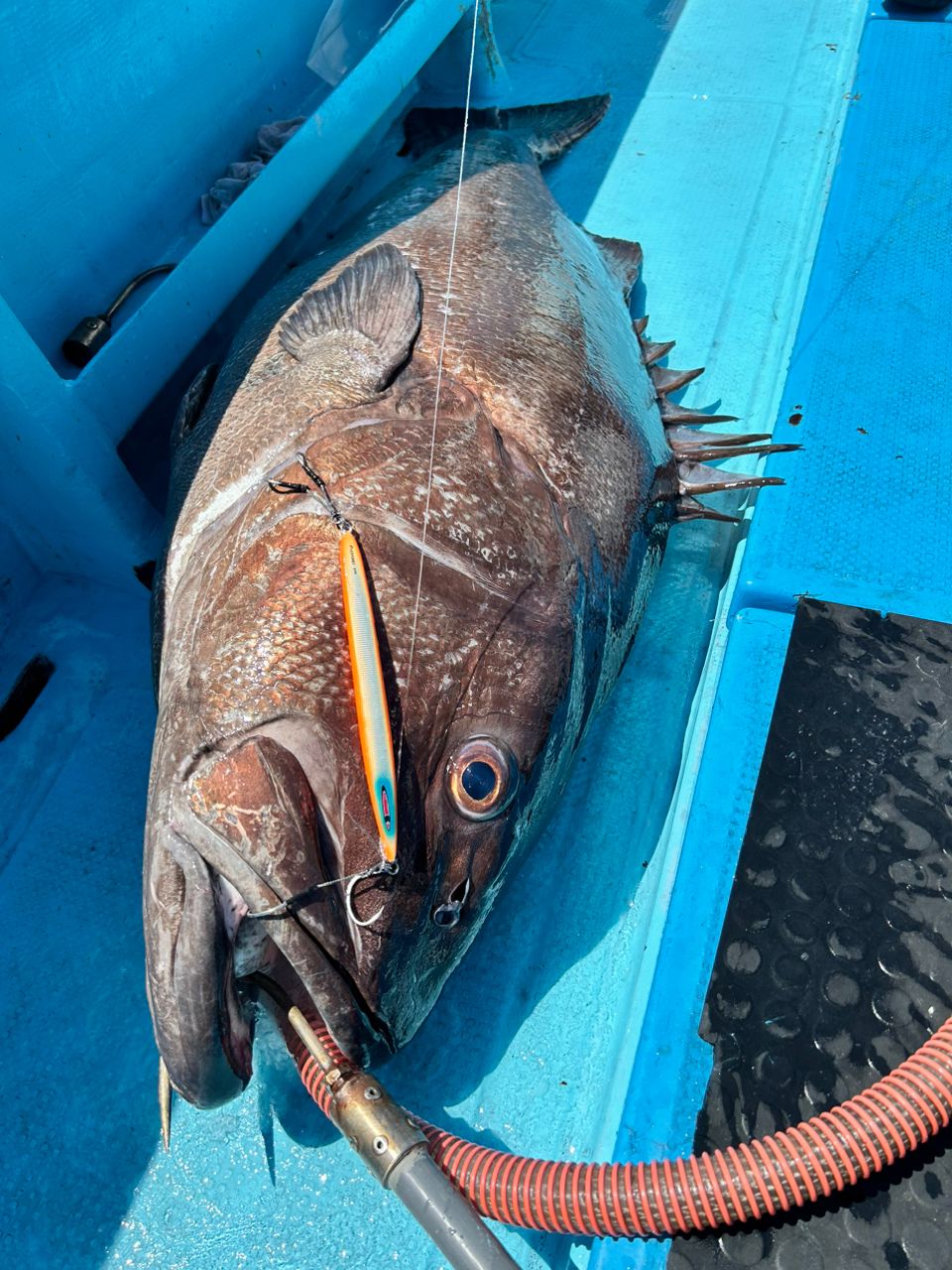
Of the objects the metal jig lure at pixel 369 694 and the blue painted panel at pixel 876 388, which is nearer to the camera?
the metal jig lure at pixel 369 694

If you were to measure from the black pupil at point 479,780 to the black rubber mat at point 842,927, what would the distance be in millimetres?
1177

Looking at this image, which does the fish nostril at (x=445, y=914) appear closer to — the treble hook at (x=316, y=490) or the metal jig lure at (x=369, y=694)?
the metal jig lure at (x=369, y=694)

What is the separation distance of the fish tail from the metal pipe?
4.23 metres

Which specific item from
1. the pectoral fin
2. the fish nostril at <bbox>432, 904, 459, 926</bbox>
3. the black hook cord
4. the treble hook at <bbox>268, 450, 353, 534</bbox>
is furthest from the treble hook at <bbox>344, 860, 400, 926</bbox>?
the black hook cord

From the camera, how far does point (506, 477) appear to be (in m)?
2.28

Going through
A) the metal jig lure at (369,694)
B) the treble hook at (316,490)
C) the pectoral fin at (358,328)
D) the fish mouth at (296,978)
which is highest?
the pectoral fin at (358,328)

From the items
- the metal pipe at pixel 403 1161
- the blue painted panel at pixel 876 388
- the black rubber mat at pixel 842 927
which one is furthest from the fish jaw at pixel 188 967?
the blue painted panel at pixel 876 388

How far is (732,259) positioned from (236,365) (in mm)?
2920

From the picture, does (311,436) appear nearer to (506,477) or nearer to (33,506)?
(506,477)

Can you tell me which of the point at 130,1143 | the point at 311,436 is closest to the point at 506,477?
the point at 311,436

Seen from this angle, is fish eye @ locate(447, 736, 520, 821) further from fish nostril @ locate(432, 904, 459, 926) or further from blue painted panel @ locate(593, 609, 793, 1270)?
blue painted panel @ locate(593, 609, 793, 1270)

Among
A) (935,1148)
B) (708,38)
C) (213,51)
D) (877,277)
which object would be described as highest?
(213,51)

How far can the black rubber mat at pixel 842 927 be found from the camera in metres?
2.18

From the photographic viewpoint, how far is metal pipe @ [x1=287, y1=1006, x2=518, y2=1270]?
1.56 m
